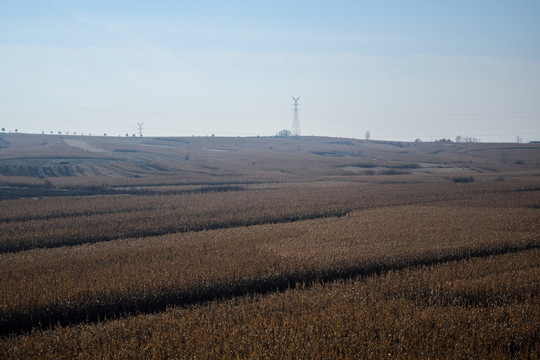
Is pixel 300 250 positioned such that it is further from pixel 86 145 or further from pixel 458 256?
pixel 86 145

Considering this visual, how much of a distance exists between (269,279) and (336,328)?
197 inches

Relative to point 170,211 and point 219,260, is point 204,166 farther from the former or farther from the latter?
point 219,260

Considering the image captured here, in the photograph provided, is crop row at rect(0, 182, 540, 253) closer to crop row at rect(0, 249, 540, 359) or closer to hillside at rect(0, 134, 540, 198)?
crop row at rect(0, 249, 540, 359)

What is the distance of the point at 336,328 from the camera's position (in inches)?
399

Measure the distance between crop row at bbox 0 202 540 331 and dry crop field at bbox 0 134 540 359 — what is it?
0.06 m

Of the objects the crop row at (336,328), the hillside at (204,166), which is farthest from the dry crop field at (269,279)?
the hillside at (204,166)

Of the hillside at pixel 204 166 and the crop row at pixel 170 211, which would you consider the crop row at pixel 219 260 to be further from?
the hillside at pixel 204 166

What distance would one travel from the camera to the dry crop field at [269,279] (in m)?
9.60

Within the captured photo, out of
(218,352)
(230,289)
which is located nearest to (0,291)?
(230,289)

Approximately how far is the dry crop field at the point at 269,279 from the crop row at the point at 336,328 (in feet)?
0.16

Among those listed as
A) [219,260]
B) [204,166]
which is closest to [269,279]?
[219,260]

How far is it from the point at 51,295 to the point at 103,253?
6168mm

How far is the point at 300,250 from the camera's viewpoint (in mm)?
18266

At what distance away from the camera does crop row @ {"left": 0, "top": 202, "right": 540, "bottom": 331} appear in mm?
12688
